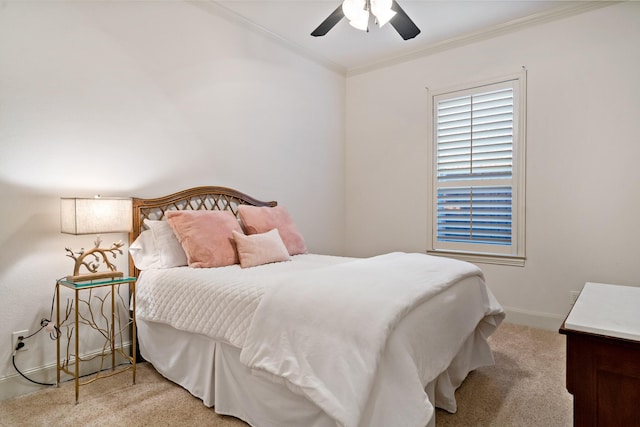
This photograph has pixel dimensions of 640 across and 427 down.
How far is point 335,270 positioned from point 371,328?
631 mm

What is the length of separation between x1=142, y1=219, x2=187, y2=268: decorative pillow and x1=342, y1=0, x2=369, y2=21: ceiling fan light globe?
6.31 ft

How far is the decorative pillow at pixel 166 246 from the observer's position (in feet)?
8.54

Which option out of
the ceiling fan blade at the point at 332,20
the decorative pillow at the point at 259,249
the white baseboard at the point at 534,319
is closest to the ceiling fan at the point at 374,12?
the ceiling fan blade at the point at 332,20

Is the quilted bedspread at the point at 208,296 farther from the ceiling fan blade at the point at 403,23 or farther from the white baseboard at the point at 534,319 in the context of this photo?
the white baseboard at the point at 534,319

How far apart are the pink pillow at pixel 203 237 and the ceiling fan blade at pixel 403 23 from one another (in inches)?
74.5

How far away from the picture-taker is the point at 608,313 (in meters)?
1.28

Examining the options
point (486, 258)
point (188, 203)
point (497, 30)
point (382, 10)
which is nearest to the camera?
point (382, 10)

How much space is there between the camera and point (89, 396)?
2.19 meters

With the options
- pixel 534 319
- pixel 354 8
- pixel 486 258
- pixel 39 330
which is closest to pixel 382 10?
pixel 354 8

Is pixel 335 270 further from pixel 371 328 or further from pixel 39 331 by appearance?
pixel 39 331

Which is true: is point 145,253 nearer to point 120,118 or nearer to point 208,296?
point 208,296

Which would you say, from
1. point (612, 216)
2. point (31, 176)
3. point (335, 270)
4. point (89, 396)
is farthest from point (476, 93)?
point (89, 396)

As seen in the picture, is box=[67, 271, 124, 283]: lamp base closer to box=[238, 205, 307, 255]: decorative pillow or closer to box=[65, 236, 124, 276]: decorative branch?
box=[65, 236, 124, 276]: decorative branch

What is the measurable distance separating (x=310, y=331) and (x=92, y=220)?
155 centimetres
